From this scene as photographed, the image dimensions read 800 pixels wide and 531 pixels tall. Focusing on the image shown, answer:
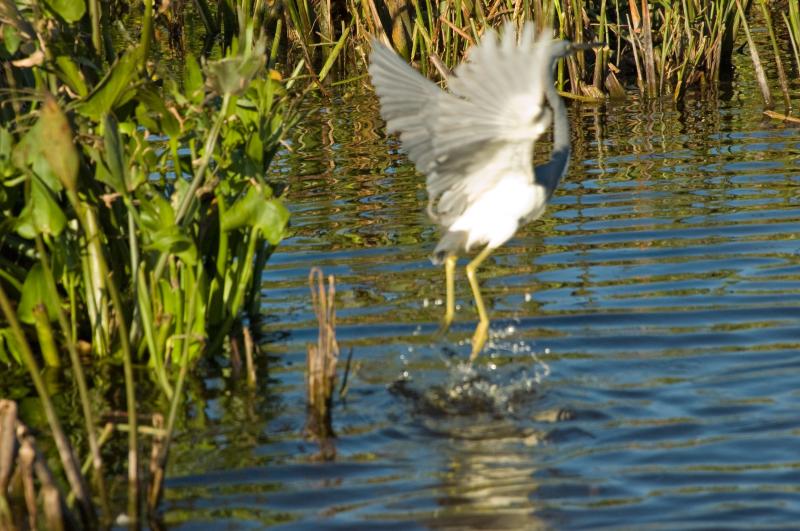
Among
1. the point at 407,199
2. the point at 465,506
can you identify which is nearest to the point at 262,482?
the point at 465,506

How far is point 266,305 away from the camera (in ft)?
21.7

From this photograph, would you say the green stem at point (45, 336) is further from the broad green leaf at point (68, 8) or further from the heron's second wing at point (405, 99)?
the heron's second wing at point (405, 99)

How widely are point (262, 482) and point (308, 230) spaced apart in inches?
146

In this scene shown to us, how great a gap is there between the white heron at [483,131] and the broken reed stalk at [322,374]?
0.75 meters

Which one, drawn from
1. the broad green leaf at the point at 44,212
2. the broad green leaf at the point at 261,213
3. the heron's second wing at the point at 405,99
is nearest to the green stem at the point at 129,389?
the broad green leaf at the point at 44,212

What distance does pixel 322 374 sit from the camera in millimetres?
4863

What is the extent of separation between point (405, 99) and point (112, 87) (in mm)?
1286

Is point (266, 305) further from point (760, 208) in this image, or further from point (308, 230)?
point (760, 208)

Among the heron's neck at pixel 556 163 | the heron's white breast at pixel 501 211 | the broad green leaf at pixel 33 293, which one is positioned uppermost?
the heron's neck at pixel 556 163

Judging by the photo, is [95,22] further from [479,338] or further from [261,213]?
[479,338]

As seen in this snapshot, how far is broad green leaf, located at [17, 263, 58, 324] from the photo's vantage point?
17.2ft

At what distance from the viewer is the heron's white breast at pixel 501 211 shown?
5.19 m

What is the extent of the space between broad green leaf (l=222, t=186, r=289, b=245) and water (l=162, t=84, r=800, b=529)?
674mm

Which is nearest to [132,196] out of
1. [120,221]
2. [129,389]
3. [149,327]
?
[120,221]
